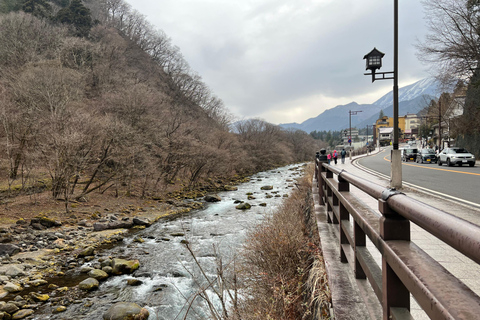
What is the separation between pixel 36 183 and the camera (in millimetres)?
19125

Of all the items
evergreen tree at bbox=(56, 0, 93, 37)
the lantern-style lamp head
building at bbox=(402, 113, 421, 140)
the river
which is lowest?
the river

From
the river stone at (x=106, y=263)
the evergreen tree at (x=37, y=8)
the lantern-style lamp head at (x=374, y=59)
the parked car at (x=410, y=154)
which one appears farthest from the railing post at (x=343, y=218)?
the evergreen tree at (x=37, y=8)

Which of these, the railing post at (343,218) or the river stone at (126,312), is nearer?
the railing post at (343,218)

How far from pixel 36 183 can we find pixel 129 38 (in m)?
68.8

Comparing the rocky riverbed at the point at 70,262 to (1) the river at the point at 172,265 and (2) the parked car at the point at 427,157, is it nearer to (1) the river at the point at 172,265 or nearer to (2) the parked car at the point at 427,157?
(1) the river at the point at 172,265

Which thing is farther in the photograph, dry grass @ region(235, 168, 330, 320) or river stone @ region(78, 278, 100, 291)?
river stone @ region(78, 278, 100, 291)

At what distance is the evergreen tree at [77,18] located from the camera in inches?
2335

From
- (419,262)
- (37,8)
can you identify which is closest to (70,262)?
(419,262)

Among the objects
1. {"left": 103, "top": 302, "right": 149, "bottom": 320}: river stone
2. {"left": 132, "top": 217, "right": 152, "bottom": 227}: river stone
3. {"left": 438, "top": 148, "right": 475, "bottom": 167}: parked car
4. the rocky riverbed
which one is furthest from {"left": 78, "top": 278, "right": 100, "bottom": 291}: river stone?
{"left": 438, "top": 148, "right": 475, "bottom": 167}: parked car

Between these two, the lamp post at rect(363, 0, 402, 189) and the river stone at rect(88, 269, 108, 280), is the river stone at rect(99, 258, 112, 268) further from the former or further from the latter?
the lamp post at rect(363, 0, 402, 189)

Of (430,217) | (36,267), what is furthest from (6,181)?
(430,217)

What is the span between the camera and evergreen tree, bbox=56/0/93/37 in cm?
5931

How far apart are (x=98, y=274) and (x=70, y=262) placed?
2490 millimetres

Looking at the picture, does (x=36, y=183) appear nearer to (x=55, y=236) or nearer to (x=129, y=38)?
(x=55, y=236)
